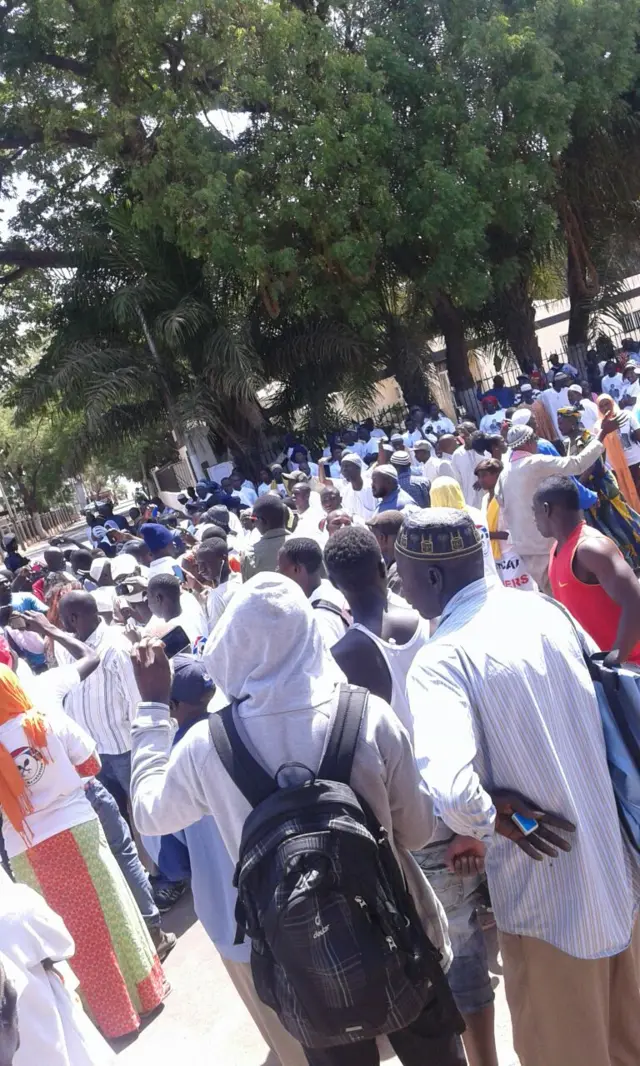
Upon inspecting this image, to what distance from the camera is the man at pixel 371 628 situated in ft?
9.86

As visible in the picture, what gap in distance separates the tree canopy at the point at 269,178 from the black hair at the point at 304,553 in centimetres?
1308

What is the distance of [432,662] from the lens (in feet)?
7.49

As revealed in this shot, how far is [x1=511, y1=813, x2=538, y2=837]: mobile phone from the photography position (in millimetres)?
2182

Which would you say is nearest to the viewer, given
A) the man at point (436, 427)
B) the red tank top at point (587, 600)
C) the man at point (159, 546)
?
the red tank top at point (587, 600)

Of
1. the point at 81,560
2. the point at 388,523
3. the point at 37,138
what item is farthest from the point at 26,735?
the point at 37,138

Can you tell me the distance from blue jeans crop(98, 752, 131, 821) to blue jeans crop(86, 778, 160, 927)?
0.34 metres

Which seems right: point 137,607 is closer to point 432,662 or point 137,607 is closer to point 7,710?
point 7,710

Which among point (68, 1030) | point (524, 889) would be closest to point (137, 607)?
point (68, 1030)

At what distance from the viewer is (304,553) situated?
408 cm

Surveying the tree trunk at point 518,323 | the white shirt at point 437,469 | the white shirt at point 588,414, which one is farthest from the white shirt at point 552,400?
the tree trunk at point 518,323

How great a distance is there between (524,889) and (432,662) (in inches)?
23.5

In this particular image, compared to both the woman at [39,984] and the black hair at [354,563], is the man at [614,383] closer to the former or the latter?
the black hair at [354,563]

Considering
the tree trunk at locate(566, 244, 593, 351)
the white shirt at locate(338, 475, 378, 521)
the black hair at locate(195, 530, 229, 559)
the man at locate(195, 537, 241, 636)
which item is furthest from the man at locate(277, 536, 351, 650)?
the tree trunk at locate(566, 244, 593, 351)

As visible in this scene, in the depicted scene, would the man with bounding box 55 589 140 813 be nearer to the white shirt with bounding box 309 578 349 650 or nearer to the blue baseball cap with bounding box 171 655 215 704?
the white shirt with bounding box 309 578 349 650
